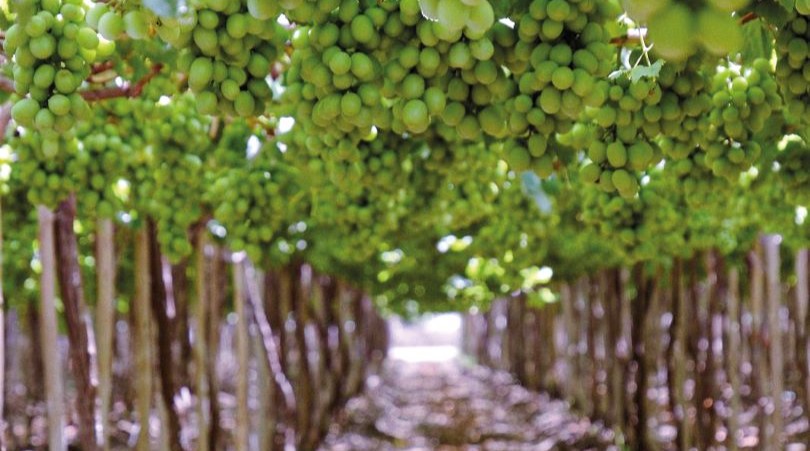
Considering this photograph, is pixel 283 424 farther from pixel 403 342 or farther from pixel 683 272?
pixel 403 342

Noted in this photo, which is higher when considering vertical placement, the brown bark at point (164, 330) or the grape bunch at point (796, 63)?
the grape bunch at point (796, 63)

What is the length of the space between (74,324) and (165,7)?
2076 millimetres

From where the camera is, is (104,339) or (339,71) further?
(104,339)

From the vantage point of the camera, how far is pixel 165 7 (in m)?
1.12

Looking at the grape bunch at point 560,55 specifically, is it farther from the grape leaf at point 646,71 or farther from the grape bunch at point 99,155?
the grape bunch at point 99,155

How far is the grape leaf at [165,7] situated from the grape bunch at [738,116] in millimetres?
1049

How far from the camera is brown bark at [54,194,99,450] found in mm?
2908

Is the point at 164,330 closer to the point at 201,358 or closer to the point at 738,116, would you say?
the point at 201,358

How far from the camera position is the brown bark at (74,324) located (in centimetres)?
291

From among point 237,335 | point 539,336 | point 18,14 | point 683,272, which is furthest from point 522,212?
point 539,336

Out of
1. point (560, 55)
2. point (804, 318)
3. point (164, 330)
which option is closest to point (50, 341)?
point (164, 330)

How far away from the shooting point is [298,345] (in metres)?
6.68

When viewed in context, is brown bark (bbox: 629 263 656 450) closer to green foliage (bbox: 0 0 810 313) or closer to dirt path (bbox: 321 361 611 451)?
dirt path (bbox: 321 361 611 451)

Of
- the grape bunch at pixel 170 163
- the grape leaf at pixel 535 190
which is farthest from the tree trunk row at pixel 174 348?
the grape leaf at pixel 535 190
